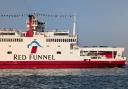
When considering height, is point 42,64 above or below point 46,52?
below

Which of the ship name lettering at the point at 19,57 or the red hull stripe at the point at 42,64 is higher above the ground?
the ship name lettering at the point at 19,57

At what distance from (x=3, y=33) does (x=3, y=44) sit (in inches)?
59.6

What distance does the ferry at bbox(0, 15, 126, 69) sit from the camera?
67000 mm

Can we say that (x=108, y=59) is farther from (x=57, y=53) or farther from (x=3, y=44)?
(x=3, y=44)

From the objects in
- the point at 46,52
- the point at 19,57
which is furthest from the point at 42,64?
the point at 19,57

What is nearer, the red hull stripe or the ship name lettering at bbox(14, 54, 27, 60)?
the red hull stripe

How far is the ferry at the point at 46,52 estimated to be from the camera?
67.0 meters

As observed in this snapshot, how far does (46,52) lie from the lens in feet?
221

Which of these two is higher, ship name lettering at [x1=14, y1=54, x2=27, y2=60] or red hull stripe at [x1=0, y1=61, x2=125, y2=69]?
ship name lettering at [x1=14, y1=54, x2=27, y2=60]

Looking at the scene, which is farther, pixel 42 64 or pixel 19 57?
pixel 19 57

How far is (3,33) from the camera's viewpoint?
221 feet

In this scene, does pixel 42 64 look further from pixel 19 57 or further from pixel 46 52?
pixel 19 57

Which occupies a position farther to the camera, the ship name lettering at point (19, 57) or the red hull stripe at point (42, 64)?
the ship name lettering at point (19, 57)

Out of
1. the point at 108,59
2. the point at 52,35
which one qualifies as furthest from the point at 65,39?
the point at 108,59
